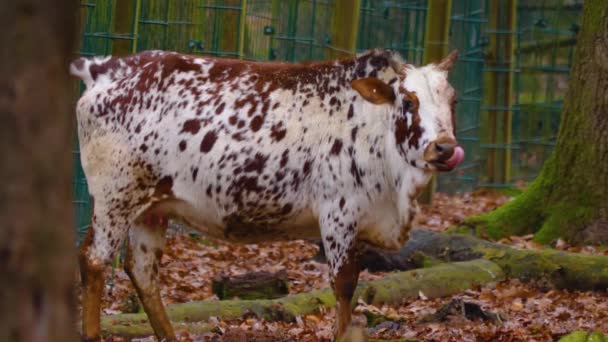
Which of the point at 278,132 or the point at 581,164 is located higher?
the point at 278,132

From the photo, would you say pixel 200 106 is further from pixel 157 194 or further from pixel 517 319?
pixel 517 319

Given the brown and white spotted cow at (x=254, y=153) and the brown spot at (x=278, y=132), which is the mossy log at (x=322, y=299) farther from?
the brown spot at (x=278, y=132)

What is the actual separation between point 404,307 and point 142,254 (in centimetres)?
228

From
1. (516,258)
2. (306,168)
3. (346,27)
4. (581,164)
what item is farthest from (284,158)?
(581,164)

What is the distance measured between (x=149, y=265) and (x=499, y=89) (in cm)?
1182

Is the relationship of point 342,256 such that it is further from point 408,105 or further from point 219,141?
point 219,141

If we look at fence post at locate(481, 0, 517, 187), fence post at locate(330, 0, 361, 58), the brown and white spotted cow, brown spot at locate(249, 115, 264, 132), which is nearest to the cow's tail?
the brown and white spotted cow

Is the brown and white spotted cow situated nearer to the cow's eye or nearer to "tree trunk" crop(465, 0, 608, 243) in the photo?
the cow's eye

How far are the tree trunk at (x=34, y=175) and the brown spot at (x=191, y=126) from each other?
5079mm

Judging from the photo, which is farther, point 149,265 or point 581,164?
point 581,164

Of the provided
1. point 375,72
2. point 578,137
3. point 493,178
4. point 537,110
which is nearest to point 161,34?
point 578,137

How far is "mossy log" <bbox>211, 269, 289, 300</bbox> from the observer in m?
10.2

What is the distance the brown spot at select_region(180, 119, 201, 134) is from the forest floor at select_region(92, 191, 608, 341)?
Result: 134 centimetres

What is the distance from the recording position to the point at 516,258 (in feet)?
36.3
